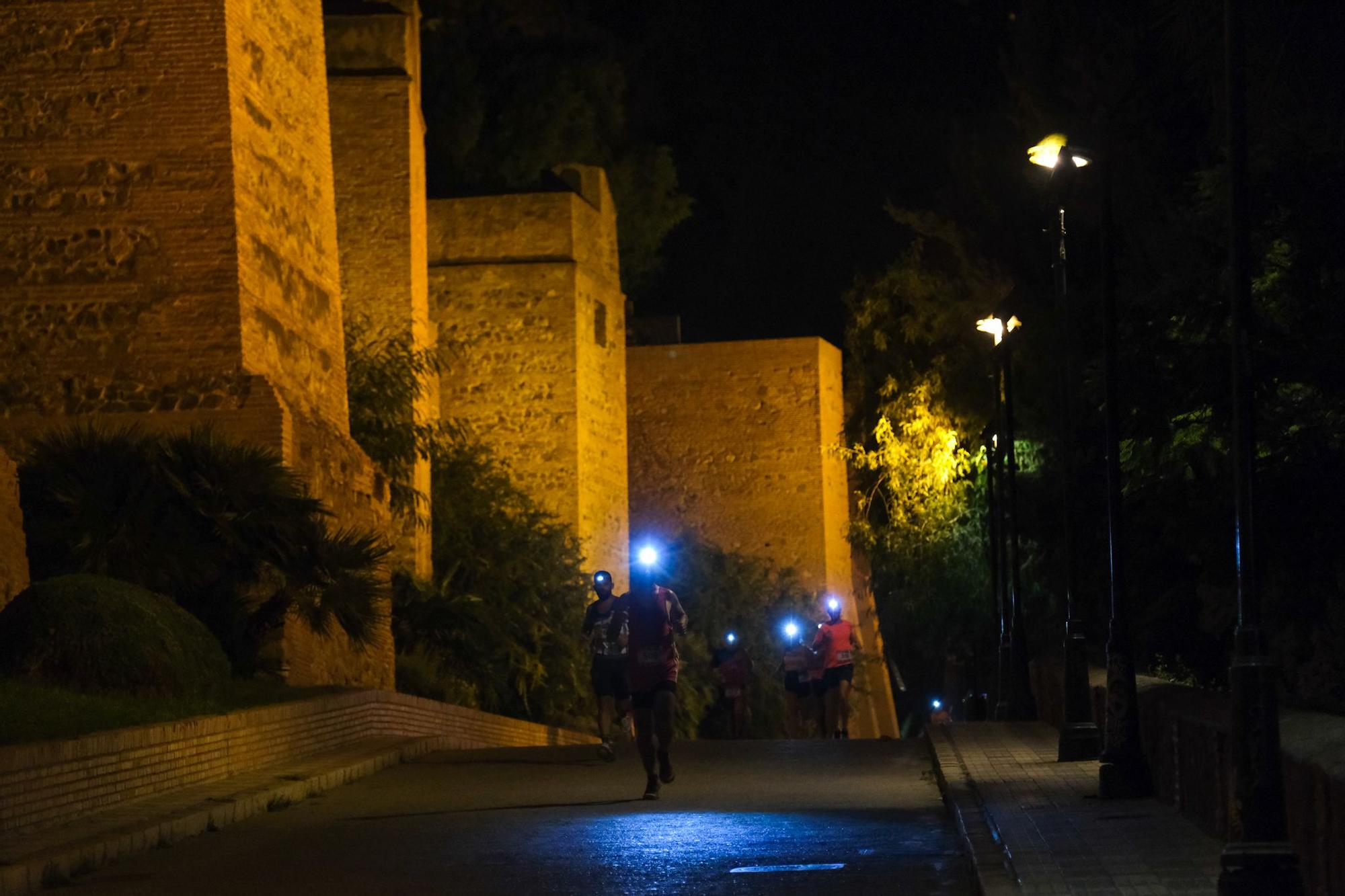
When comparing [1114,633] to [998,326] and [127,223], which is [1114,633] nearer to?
[127,223]

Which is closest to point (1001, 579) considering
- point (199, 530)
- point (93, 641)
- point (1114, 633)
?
point (199, 530)

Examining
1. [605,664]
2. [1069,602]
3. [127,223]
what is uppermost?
[127,223]

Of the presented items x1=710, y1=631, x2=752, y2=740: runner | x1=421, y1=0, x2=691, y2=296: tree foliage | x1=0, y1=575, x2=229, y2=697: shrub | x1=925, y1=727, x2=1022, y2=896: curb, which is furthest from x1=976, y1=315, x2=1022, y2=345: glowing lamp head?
x1=421, y1=0, x2=691, y2=296: tree foliage

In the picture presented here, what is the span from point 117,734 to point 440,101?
34.5 metres

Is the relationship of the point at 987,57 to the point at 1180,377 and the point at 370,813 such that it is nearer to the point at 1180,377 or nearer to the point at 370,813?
the point at 1180,377

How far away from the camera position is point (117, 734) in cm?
1130

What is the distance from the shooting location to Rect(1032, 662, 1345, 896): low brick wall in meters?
6.89

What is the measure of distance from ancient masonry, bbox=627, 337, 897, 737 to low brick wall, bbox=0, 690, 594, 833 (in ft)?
81.5

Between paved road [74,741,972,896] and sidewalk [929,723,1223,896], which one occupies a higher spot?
sidewalk [929,723,1223,896]

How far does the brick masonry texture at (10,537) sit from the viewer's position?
1458 centimetres

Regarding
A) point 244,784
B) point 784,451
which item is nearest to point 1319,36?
point 244,784

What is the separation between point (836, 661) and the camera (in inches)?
832

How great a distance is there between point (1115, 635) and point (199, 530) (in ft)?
26.4

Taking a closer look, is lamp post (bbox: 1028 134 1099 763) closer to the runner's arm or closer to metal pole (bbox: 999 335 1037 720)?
the runner's arm
